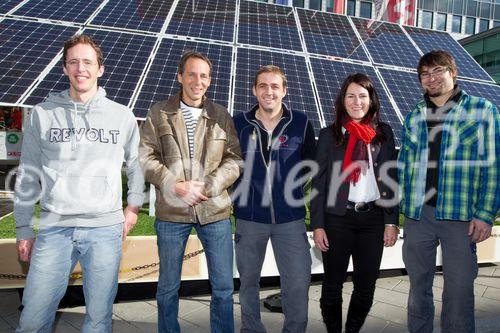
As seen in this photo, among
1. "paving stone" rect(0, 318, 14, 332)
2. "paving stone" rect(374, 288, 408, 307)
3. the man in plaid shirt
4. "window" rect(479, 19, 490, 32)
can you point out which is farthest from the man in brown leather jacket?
"window" rect(479, 19, 490, 32)

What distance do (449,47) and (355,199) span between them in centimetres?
909

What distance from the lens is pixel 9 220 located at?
761 cm

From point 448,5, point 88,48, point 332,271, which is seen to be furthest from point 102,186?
point 448,5

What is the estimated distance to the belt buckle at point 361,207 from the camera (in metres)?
3.43

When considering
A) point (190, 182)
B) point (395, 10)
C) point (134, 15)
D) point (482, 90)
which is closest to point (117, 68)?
point (134, 15)

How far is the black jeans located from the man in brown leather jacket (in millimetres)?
894

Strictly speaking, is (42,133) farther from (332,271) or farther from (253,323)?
(332,271)

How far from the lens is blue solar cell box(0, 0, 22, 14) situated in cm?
817

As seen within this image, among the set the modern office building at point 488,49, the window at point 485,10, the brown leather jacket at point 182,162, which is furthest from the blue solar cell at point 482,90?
the window at point 485,10

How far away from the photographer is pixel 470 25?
46719 millimetres

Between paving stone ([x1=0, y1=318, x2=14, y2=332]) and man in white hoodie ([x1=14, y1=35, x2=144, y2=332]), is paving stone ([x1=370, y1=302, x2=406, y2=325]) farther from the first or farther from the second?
paving stone ([x1=0, y1=318, x2=14, y2=332])

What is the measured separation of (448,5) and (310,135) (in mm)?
50495

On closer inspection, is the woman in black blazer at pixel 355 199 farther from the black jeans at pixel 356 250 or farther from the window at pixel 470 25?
the window at pixel 470 25

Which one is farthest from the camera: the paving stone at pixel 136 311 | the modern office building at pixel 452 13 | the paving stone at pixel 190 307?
the modern office building at pixel 452 13
